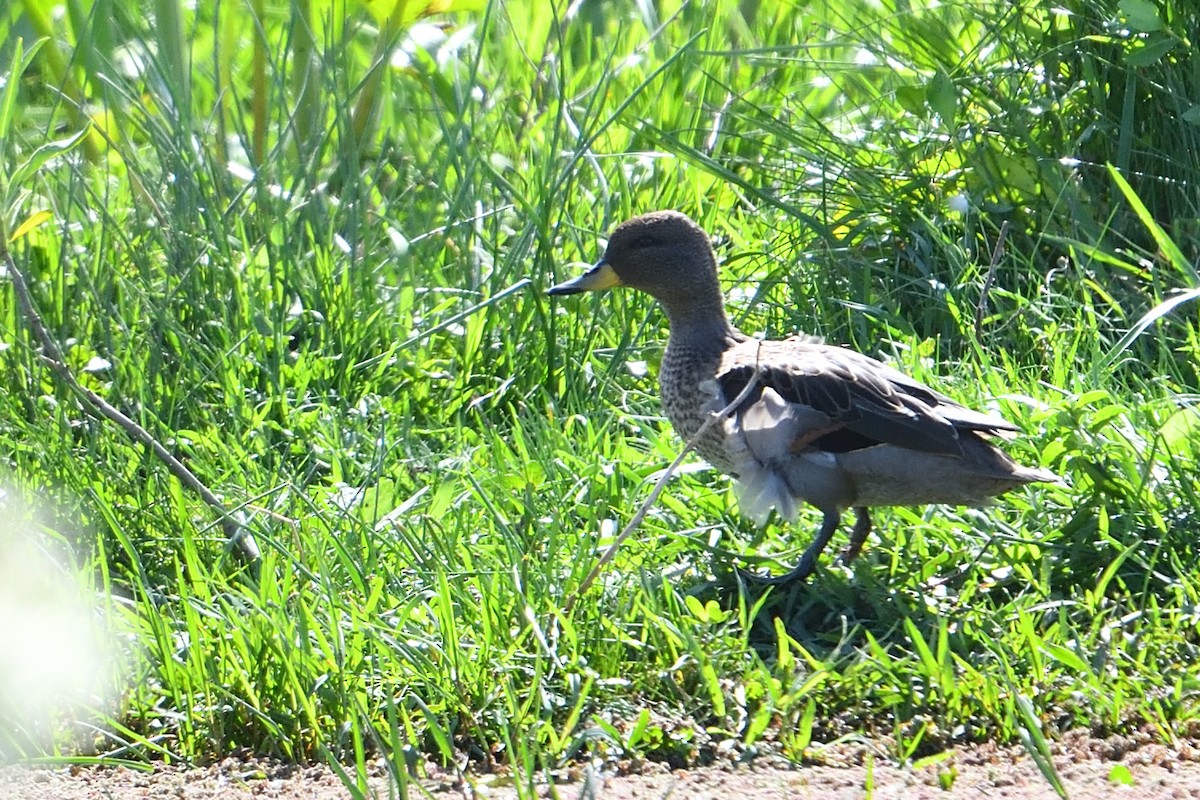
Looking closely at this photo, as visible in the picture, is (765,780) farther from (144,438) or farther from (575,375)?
(575,375)

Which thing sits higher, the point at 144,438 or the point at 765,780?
the point at 144,438

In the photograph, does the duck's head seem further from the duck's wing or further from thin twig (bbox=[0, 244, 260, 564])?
thin twig (bbox=[0, 244, 260, 564])

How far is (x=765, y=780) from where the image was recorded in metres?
3.06

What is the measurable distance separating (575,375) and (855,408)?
3.88 feet

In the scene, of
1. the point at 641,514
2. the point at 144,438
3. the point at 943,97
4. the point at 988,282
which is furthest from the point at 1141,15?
the point at 144,438

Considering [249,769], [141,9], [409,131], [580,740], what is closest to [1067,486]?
[580,740]

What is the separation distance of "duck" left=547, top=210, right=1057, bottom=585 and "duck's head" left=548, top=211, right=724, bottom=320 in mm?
354

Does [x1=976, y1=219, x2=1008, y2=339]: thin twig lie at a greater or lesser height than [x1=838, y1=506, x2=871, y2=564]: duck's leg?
greater

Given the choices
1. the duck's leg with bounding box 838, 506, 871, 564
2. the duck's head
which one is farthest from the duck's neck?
the duck's leg with bounding box 838, 506, 871, 564

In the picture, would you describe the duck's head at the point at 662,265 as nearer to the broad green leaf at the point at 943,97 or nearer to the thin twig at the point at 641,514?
the broad green leaf at the point at 943,97

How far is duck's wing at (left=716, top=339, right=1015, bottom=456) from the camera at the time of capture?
147 inches

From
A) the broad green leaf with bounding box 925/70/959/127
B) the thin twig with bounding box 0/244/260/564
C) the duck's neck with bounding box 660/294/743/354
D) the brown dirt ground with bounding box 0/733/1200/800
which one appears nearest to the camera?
the brown dirt ground with bounding box 0/733/1200/800

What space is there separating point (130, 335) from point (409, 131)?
182cm

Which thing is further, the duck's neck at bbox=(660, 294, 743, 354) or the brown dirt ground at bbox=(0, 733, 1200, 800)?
the duck's neck at bbox=(660, 294, 743, 354)
